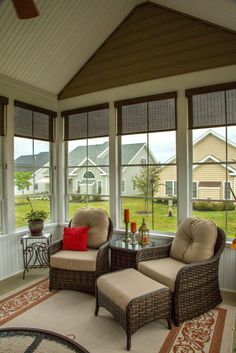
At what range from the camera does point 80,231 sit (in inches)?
142

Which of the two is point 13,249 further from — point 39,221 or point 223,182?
point 223,182

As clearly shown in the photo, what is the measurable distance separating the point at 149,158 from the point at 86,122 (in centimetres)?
137

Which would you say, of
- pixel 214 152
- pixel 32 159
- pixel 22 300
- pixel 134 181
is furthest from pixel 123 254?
pixel 32 159

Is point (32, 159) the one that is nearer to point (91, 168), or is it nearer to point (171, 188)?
point (91, 168)

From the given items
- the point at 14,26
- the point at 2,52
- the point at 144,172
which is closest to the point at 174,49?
the point at 144,172

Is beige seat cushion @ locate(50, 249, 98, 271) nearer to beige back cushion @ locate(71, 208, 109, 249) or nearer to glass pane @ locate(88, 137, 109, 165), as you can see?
beige back cushion @ locate(71, 208, 109, 249)

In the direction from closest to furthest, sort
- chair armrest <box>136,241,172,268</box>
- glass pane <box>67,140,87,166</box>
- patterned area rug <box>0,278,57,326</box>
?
patterned area rug <box>0,278,57,326</box> < chair armrest <box>136,241,172,268</box> < glass pane <box>67,140,87,166</box>

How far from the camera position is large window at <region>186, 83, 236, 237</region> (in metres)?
3.34

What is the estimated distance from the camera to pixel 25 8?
74.1 inches

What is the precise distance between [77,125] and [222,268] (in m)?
3.28

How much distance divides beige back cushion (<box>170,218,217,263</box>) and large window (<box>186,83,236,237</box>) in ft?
1.67

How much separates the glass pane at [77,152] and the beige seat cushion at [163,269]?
7.45ft

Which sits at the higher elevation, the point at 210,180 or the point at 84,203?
the point at 210,180

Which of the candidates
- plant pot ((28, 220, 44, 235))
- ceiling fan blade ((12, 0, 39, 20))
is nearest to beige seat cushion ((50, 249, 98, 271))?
plant pot ((28, 220, 44, 235))
